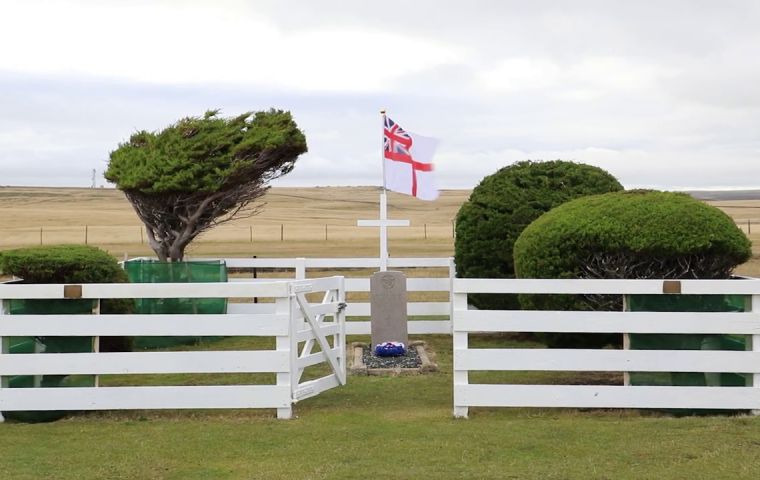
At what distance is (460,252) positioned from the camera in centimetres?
1557

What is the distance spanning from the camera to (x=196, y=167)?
15469 mm

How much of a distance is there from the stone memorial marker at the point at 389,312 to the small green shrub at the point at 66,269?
172 inches

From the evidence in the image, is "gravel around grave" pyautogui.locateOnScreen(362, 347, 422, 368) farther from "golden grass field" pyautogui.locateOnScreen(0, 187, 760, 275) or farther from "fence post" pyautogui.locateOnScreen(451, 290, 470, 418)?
"golden grass field" pyautogui.locateOnScreen(0, 187, 760, 275)

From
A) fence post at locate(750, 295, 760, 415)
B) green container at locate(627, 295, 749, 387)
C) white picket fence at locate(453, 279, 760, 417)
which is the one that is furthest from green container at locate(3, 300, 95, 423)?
fence post at locate(750, 295, 760, 415)

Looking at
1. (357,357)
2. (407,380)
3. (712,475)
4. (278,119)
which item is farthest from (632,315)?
(278,119)

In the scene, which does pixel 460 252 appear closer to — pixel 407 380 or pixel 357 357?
pixel 357 357

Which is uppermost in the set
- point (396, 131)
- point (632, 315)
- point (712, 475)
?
point (396, 131)

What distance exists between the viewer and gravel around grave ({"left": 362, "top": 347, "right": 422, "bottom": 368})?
12.4 metres

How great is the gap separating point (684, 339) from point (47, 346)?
20.6 ft

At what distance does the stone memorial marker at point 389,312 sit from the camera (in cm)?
1355

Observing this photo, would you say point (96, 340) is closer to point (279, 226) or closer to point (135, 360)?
point (135, 360)

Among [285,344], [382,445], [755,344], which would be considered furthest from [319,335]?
[755,344]

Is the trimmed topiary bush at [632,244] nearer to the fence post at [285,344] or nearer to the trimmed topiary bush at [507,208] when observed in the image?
the fence post at [285,344]

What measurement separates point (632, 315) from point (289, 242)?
4969 cm
